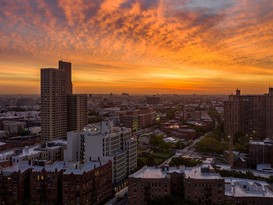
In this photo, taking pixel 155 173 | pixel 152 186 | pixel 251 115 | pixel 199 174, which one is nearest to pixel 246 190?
pixel 199 174

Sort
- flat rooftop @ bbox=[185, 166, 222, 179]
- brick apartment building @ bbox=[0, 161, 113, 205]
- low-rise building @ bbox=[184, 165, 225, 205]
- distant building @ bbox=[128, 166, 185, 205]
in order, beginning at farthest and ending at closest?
brick apartment building @ bbox=[0, 161, 113, 205], flat rooftop @ bbox=[185, 166, 222, 179], distant building @ bbox=[128, 166, 185, 205], low-rise building @ bbox=[184, 165, 225, 205]

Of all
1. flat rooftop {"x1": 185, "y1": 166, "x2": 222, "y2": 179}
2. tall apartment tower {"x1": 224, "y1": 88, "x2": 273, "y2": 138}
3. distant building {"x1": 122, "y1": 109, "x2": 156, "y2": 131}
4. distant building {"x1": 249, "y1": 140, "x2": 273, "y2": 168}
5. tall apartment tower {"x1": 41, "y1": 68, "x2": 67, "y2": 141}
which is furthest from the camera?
distant building {"x1": 122, "y1": 109, "x2": 156, "y2": 131}

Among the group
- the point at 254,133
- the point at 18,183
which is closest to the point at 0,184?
the point at 18,183

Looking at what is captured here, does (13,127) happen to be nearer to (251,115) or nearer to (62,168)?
(251,115)

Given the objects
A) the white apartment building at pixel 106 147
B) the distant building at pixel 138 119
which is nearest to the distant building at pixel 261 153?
the white apartment building at pixel 106 147

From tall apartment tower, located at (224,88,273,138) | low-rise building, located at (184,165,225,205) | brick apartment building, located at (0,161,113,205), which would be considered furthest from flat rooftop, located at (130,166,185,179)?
tall apartment tower, located at (224,88,273,138)

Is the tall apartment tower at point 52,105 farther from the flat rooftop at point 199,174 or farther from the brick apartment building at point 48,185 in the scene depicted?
the flat rooftop at point 199,174

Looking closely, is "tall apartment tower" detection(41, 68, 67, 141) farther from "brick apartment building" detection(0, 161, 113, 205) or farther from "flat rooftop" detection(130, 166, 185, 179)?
"flat rooftop" detection(130, 166, 185, 179)
